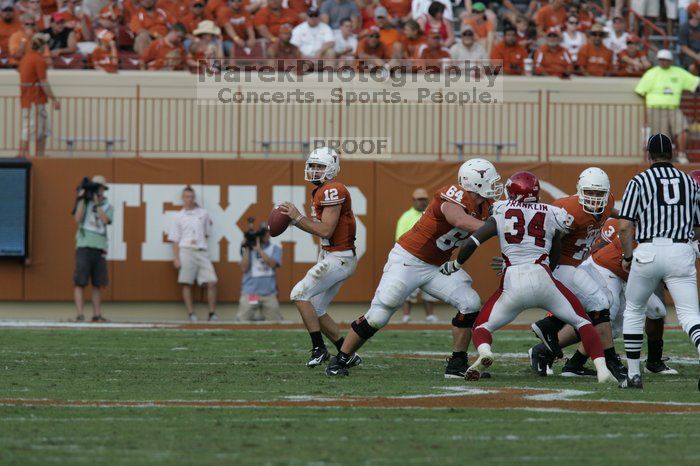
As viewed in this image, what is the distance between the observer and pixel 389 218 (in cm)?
1723

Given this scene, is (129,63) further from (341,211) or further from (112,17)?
(341,211)

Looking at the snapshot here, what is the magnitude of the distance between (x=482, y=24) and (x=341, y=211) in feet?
33.0

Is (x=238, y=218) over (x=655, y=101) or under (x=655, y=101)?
under

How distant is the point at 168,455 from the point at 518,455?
1.56 metres

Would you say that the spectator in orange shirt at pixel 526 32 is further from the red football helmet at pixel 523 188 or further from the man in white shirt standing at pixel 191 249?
the red football helmet at pixel 523 188

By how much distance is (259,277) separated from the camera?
1647 cm

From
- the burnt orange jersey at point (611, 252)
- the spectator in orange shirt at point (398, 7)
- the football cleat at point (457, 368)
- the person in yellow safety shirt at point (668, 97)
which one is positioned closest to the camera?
the football cleat at point (457, 368)

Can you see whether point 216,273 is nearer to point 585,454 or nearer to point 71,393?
point 71,393

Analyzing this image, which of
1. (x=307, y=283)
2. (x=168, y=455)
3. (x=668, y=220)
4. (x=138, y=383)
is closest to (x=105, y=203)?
(x=307, y=283)

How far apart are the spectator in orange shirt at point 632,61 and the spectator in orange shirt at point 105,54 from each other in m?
7.46

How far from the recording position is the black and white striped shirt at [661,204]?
8.15 meters

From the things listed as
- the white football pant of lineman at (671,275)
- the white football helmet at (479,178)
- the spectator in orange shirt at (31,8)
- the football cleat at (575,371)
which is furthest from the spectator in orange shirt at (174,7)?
the white football pant of lineman at (671,275)

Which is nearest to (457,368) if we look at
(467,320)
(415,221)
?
(467,320)

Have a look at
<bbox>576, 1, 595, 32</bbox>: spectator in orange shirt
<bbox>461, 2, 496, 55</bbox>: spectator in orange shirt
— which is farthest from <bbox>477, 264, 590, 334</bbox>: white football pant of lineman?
<bbox>576, 1, 595, 32</bbox>: spectator in orange shirt
